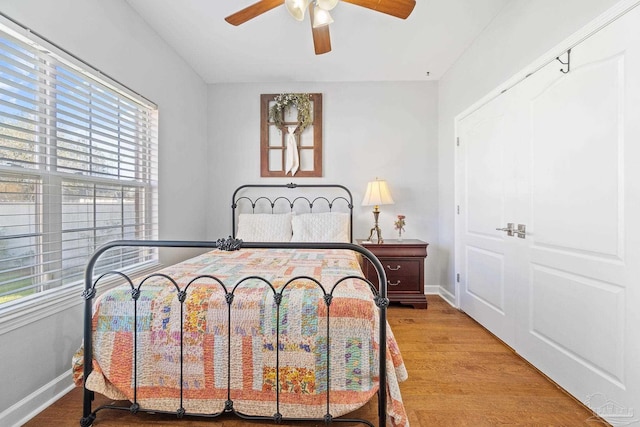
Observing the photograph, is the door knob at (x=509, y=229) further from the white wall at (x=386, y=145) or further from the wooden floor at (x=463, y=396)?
the white wall at (x=386, y=145)

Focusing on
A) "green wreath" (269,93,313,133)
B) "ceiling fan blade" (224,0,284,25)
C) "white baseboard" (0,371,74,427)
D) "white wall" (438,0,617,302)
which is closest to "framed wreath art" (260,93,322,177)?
"green wreath" (269,93,313,133)

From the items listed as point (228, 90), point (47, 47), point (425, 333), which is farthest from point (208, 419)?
point (228, 90)

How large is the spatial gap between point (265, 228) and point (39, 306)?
1945 mm

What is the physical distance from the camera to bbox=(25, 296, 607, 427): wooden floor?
1.49 metres

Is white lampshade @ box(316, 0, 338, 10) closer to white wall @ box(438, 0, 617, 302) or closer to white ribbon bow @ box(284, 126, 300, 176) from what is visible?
white wall @ box(438, 0, 617, 302)

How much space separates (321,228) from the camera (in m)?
3.23

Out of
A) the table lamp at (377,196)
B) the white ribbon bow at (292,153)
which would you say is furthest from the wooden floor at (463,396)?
the white ribbon bow at (292,153)

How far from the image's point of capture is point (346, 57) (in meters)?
3.05

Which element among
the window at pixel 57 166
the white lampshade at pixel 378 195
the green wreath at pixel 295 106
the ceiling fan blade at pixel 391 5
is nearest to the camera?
the window at pixel 57 166

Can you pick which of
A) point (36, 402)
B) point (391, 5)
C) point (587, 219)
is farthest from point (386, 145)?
point (36, 402)

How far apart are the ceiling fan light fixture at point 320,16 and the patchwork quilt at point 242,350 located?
1.64 meters

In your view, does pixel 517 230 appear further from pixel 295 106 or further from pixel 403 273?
pixel 295 106

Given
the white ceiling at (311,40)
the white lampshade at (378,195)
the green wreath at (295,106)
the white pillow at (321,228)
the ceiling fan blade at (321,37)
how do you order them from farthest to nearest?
the green wreath at (295,106), the white lampshade at (378,195), the white pillow at (321,228), the white ceiling at (311,40), the ceiling fan blade at (321,37)

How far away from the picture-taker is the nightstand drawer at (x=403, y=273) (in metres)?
3.19
